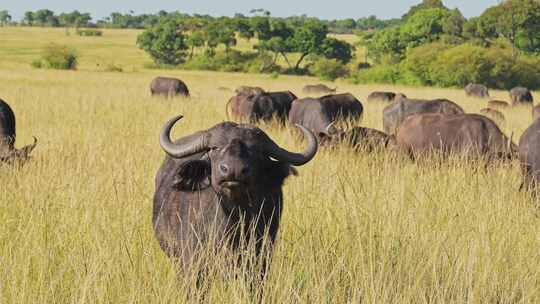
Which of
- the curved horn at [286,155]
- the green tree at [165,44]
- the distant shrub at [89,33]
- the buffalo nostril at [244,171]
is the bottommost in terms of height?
the buffalo nostril at [244,171]

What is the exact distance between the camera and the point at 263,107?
1788 cm

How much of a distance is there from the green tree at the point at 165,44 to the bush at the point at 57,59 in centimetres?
1723

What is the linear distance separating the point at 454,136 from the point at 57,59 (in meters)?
60.2

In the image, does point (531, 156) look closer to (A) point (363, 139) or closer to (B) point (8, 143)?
(A) point (363, 139)

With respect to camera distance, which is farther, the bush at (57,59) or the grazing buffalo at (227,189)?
the bush at (57,59)

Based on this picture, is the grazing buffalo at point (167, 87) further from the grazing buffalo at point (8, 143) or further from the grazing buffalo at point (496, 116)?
the grazing buffalo at point (8, 143)

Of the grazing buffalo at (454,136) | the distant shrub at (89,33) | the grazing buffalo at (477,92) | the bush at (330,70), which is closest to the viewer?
the grazing buffalo at (454,136)

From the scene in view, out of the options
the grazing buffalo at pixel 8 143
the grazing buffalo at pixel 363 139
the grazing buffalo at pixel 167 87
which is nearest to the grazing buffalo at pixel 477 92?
the grazing buffalo at pixel 167 87

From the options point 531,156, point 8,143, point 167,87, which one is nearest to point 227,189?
point 531,156

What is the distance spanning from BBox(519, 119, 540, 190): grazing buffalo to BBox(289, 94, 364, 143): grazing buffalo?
21.6 feet

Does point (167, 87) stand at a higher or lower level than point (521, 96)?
higher

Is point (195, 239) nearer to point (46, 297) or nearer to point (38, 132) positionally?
point (46, 297)

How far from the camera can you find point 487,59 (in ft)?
178

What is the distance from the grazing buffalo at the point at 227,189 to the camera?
12.8 feet
